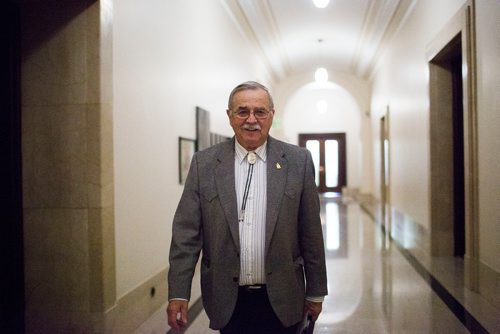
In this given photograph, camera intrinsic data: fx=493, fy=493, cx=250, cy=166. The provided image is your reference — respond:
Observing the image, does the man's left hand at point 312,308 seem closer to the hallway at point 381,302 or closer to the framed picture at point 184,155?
the hallway at point 381,302

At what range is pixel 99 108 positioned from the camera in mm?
3805

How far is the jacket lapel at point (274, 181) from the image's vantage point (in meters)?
2.20

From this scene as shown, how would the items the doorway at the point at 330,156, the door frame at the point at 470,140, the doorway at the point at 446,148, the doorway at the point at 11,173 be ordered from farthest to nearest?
1. the doorway at the point at 330,156
2. the doorway at the point at 446,148
3. the door frame at the point at 470,140
4. the doorway at the point at 11,173

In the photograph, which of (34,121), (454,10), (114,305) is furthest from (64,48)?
(454,10)

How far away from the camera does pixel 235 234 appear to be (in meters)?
2.19

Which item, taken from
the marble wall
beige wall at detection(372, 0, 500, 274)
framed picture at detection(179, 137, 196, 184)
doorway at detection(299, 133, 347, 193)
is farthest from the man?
doorway at detection(299, 133, 347, 193)

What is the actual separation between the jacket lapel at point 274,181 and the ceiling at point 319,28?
22.8 ft


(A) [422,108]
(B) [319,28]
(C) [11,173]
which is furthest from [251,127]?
(B) [319,28]

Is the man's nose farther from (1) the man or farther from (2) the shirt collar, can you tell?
(2) the shirt collar

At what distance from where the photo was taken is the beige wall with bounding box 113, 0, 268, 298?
4.34 m

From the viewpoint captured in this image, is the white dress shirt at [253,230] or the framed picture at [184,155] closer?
the white dress shirt at [253,230]

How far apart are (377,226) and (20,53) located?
9693mm

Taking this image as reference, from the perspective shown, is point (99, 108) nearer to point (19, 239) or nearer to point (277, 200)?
point (19, 239)

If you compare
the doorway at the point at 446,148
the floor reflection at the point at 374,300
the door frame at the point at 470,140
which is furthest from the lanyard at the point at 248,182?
the doorway at the point at 446,148
